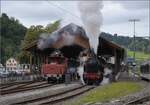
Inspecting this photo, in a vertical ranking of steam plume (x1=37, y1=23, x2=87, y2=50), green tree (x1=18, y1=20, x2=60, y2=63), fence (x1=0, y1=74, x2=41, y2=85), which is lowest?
fence (x1=0, y1=74, x2=41, y2=85)

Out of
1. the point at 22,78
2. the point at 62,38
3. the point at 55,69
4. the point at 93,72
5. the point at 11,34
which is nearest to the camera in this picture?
the point at 93,72

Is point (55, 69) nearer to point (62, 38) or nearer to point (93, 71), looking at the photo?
point (62, 38)

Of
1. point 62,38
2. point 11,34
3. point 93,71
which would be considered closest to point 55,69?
point 62,38

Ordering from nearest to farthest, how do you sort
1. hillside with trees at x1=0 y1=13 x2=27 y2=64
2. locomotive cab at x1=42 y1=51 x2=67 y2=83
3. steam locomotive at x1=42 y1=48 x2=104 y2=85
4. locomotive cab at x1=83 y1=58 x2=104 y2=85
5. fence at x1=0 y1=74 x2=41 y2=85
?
1. locomotive cab at x1=83 y1=58 x2=104 y2=85
2. steam locomotive at x1=42 y1=48 x2=104 y2=85
3. locomotive cab at x1=42 y1=51 x2=67 y2=83
4. fence at x1=0 y1=74 x2=41 y2=85
5. hillside with trees at x1=0 y1=13 x2=27 y2=64

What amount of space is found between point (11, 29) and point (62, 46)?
92996 mm

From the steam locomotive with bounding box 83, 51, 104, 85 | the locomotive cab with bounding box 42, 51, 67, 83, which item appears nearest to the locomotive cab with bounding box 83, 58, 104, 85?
the steam locomotive with bounding box 83, 51, 104, 85

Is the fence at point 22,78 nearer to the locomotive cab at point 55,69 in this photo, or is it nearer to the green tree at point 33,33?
the locomotive cab at point 55,69

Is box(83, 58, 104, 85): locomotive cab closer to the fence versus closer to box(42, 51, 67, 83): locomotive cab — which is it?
box(42, 51, 67, 83): locomotive cab

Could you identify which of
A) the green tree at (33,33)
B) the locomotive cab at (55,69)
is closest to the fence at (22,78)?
the locomotive cab at (55,69)

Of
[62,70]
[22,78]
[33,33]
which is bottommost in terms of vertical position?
[22,78]

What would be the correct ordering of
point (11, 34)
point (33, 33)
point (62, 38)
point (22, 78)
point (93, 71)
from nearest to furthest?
point (93, 71), point (62, 38), point (22, 78), point (33, 33), point (11, 34)

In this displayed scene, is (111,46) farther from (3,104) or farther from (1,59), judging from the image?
(1,59)

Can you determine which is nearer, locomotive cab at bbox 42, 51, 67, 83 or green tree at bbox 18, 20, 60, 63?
locomotive cab at bbox 42, 51, 67, 83

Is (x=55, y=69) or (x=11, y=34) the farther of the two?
(x=11, y=34)
